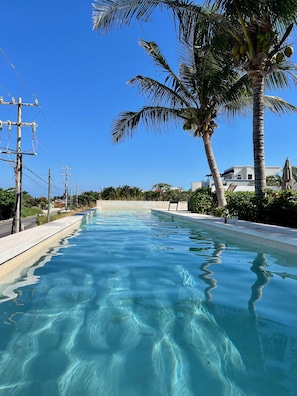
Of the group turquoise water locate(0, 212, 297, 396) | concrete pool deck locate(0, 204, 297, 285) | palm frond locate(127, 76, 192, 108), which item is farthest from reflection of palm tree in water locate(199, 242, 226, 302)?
palm frond locate(127, 76, 192, 108)

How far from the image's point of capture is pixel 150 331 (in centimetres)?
289

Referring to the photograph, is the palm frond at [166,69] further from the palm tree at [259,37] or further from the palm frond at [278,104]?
the palm frond at [278,104]

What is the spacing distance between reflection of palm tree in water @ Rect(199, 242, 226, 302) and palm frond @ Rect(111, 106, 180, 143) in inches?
347

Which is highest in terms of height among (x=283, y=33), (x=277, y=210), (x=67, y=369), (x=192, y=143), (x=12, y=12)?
(x=12, y=12)

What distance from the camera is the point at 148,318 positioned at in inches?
125

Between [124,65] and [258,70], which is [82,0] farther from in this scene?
[258,70]

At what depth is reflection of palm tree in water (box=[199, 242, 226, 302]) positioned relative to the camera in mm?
4016

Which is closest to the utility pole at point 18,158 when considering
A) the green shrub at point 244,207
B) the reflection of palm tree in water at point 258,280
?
the green shrub at point 244,207

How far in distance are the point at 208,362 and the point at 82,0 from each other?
40.7 feet

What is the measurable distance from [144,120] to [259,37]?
631 centimetres

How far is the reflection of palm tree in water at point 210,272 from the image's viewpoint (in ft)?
13.2

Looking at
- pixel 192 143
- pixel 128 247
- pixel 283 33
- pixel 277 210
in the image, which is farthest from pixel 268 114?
pixel 128 247

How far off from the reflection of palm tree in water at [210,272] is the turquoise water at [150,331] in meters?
0.03

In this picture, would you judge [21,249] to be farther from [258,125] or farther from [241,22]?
[241,22]
